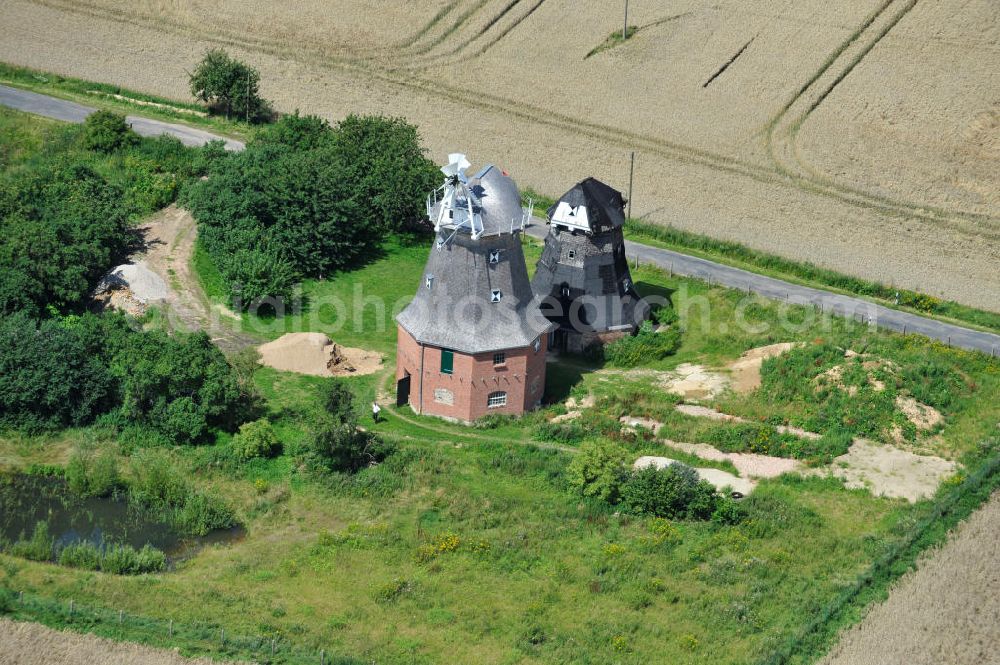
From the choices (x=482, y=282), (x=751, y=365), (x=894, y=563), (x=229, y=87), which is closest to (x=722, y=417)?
(x=751, y=365)

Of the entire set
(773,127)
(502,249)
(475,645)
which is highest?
(773,127)

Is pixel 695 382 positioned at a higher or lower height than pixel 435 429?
higher

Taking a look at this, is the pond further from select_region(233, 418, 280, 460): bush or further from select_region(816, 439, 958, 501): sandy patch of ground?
select_region(816, 439, 958, 501): sandy patch of ground

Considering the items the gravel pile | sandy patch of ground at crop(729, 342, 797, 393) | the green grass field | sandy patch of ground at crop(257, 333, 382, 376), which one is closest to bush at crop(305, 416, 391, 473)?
the green grass field

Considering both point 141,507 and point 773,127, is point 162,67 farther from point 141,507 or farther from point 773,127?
point 141,507

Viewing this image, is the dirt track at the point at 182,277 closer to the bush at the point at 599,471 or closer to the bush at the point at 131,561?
the bush at the point at 131,561

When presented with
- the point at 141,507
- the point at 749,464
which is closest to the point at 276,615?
the point at 141,507

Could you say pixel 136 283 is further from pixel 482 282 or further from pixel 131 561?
pixel 131 561
